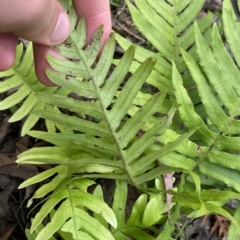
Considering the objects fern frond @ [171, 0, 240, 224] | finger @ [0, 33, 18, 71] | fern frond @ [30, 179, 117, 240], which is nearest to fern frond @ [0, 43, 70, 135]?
finger @ [0, 33, 18, 71]

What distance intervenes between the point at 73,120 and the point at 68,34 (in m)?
0.28

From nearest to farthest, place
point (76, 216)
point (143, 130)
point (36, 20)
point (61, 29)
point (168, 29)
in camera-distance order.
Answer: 1. point (36, 20)
2. point (61, 29)
3. point (76, 216)
4. point (143, 130)
5. point (168, 29)

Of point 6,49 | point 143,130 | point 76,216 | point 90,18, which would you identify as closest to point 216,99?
point 143,130

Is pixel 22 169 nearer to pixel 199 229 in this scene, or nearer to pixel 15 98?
pixel 15 98

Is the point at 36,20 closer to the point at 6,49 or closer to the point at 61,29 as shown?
the point at 61,29

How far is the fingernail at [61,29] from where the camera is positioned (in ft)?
4.33

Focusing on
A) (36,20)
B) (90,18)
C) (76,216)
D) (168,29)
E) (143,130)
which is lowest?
(76,216)

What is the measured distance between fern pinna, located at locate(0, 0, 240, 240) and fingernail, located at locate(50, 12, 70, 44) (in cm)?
6

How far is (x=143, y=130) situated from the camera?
64.6 inches

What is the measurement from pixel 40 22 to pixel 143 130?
0.61 metres

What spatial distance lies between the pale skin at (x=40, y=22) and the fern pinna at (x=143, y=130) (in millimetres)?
84

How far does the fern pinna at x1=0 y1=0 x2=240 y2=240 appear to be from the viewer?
4.68 feet

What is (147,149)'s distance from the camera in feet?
5.31

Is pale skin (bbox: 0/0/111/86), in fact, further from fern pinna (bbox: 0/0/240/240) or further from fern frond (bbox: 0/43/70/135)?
fern frond (bbox: 0/43/70/135)
